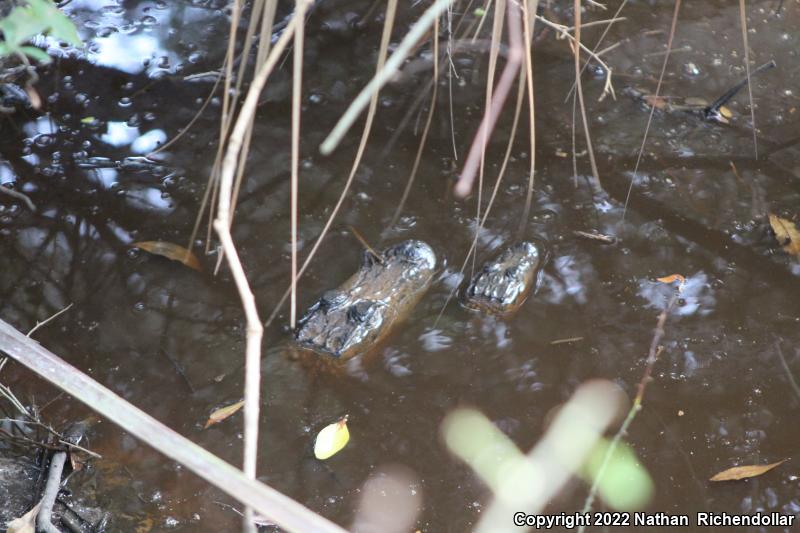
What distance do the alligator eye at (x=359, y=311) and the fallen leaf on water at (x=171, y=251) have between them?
0.59m

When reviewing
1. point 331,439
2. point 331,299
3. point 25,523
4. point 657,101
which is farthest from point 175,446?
point 657,101

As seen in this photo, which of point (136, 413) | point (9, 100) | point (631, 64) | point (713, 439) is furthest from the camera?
point (631, 64)

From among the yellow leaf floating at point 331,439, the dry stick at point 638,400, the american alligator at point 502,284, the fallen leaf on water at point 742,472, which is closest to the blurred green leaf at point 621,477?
the dry stick at point 638,400

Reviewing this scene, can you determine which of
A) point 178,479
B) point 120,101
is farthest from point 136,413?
point 120,101

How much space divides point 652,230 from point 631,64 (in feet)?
3.77

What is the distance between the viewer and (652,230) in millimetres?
2836

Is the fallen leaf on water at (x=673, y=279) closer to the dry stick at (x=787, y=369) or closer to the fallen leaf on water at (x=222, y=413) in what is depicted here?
the dry stick at (x=787, y=369)

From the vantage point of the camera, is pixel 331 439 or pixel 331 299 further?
pixel 331 299

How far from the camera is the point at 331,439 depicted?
85.7 inches

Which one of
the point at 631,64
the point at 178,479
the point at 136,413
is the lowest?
the point at 178,479

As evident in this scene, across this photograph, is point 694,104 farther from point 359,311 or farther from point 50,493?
point 50,493

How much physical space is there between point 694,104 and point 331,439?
232 centimetres

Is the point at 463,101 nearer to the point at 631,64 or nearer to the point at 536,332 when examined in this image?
the point at 631,64

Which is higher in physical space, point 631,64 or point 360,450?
point 631,64
